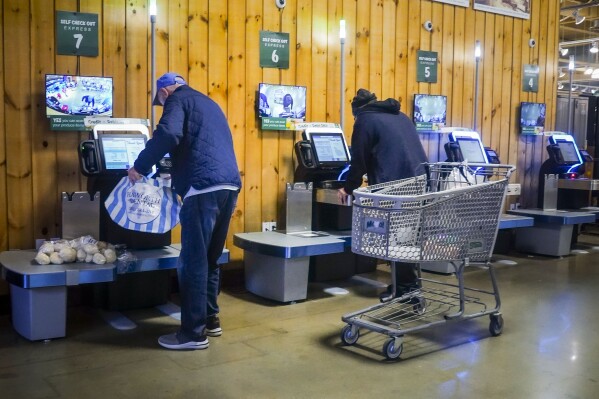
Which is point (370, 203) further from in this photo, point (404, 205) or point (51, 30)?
point (51, 30)

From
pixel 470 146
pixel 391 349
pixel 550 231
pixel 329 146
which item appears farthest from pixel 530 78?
pixel 391 349

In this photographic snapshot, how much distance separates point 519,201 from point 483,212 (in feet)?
14.7

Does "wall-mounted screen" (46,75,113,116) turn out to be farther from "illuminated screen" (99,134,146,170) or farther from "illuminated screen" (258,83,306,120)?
"illuminated screen" (258,83,306,120)

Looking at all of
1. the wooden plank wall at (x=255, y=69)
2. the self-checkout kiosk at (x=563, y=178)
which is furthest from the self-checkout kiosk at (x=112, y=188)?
the self-checkout kiosk at (x=563, y=178)

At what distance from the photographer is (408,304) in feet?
16.3

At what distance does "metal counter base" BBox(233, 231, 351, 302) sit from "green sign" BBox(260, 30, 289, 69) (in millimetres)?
1647

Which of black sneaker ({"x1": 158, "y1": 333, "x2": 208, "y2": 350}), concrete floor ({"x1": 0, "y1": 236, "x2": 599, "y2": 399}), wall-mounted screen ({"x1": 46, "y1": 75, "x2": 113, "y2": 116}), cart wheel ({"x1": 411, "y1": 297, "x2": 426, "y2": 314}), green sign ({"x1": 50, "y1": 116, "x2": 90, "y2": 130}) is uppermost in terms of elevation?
wall-mounted screen ({"x1": 46, "y1": 75, "x2": 113, "y2": 116})

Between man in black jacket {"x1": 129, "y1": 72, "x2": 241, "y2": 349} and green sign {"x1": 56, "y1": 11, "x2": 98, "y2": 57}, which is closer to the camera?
man in black jacket {"x1": 129, "y1": 72, "x2": 241, "y2": 349}

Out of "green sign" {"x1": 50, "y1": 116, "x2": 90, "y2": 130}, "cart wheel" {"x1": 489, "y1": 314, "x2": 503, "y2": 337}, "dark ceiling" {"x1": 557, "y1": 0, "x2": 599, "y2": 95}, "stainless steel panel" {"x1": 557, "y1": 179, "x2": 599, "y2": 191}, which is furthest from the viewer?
"dark ceiling" {"x1": 557, "y1": 0, "x2": 599, "y2": 95}

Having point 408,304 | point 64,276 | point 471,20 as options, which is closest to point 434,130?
point 471,20

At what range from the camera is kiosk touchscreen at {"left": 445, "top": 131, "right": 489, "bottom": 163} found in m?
6.82

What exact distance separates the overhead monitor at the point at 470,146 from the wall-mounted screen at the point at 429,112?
0.26 m

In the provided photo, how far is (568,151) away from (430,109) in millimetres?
2066

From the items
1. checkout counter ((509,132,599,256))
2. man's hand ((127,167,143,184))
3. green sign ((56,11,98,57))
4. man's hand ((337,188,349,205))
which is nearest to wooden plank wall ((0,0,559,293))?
green sign ((56,11,98,57))
